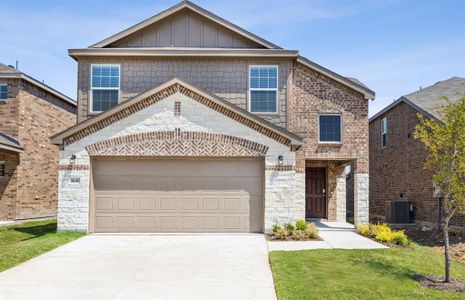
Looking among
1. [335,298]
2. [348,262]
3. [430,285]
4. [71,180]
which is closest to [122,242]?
[71,180]

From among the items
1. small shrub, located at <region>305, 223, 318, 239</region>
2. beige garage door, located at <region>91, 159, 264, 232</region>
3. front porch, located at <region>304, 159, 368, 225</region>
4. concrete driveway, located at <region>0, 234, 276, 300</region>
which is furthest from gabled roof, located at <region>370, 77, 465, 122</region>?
concrete driveway, located at <region>0, 234, 276, 300</region>

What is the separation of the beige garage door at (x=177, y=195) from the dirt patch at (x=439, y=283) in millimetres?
6751

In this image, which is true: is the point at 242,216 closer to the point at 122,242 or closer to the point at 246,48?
the point at 122,242

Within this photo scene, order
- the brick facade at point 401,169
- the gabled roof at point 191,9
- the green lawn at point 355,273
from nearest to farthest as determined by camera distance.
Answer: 1. the green lawn at point 355,273
2. the gabled roof at point 191,9
3. the brick facade at point 401,169

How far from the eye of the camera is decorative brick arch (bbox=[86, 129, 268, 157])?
15609mm

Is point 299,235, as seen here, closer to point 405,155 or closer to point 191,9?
point 191,9

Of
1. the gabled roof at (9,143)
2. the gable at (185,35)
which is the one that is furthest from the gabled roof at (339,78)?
the gabled roof at (9,143)

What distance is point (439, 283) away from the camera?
9.29 metres

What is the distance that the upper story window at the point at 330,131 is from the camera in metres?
17.8

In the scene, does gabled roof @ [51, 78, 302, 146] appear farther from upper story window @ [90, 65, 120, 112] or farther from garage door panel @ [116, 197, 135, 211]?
garage door panel @ [116, 197, 135, 211]

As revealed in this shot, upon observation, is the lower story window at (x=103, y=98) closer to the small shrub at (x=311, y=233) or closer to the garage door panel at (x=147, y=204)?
the garage door panel at (x=147, y=204)

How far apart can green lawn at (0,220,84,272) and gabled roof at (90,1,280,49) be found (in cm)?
777

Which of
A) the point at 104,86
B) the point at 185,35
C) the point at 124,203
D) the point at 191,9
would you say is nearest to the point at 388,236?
the point at 124,203

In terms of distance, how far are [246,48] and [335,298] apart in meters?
12.8
